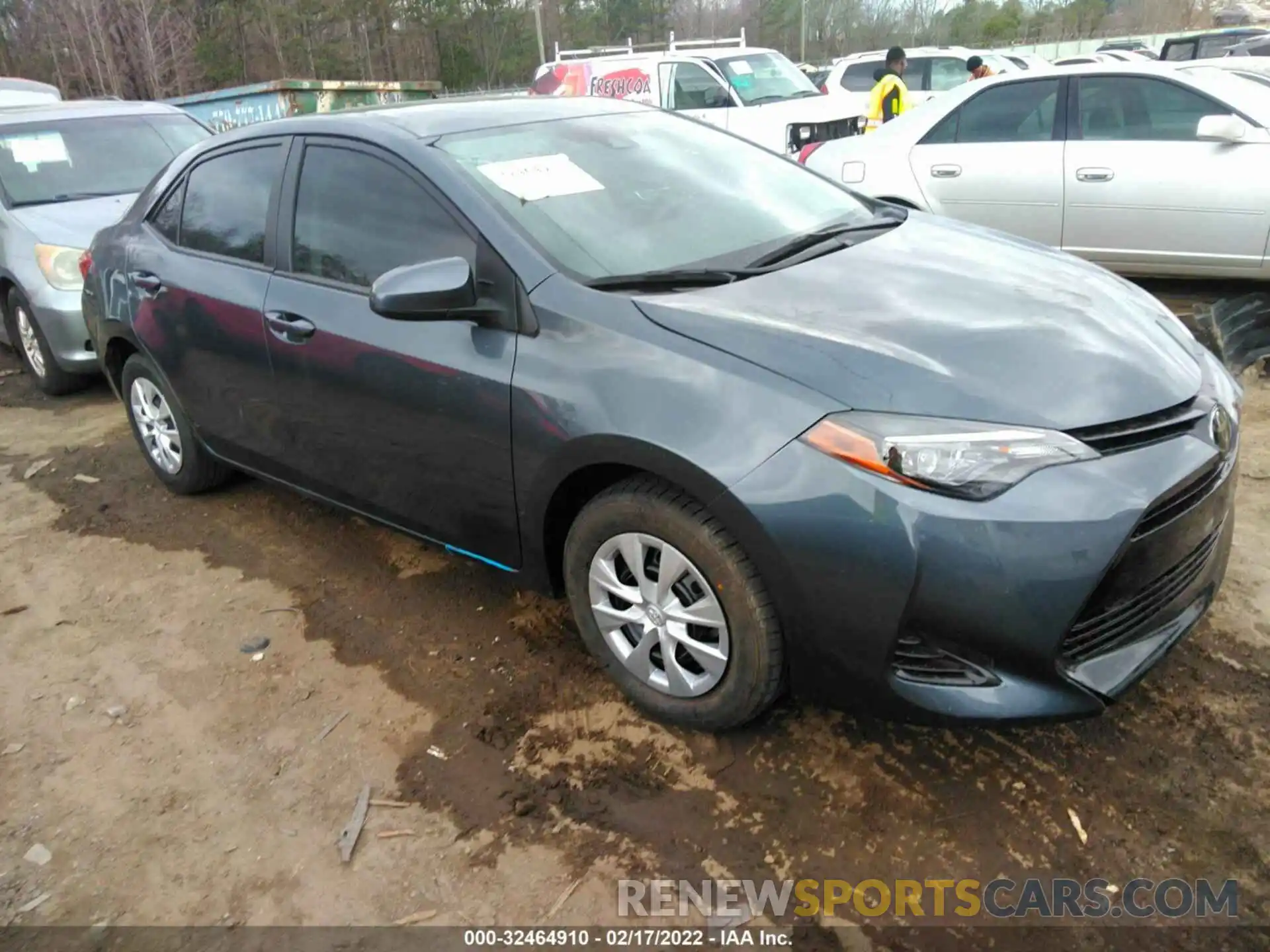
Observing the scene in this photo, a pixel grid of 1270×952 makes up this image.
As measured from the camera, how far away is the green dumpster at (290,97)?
13078 mm

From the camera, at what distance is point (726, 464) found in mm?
2250

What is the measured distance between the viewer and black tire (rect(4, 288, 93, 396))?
19.9ft

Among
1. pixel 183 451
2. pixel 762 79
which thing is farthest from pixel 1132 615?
pixel 762 79

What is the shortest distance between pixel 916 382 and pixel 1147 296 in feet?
4.31

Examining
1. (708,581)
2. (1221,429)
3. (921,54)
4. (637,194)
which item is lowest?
(708,581)

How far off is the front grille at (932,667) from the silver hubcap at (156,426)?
11.5 feet

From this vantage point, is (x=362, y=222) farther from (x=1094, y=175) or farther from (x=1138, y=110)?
(x=1138, y=110)

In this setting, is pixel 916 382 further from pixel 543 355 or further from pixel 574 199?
pixel 574 199

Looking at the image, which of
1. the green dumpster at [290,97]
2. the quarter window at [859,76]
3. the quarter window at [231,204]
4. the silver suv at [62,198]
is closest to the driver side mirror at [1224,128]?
the quarter window at [231,204]

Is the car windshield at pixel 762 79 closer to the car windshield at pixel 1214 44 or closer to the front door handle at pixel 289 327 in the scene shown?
the car windshield at pixel 1214 44

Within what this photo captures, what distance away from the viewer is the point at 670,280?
2.66m

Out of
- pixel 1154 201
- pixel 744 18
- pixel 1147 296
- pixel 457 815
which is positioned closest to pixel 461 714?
pixel 457 815

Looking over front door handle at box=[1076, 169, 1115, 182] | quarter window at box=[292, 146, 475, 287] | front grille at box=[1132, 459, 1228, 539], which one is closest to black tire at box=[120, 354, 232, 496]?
quarter window at box=[292, 146, 475, 287]

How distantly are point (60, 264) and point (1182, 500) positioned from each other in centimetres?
623
